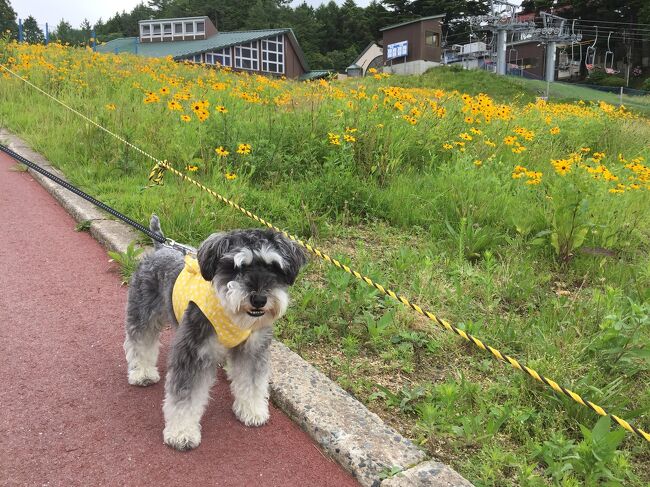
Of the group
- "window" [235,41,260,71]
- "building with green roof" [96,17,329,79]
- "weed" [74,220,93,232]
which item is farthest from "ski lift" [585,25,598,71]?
"weed" [74,220,93,232]

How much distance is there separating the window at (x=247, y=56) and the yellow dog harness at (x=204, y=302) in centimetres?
4221

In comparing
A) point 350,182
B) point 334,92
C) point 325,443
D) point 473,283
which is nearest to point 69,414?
point 325,443

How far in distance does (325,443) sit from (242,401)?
526 millimetres

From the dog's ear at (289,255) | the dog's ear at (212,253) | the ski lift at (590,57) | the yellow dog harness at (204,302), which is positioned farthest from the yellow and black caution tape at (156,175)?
the ski lift at (590,57)

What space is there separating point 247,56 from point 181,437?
1739 inches

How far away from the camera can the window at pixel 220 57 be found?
39.4 metres

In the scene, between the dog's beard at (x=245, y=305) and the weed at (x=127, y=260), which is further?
the weed at (x=127, y=260)

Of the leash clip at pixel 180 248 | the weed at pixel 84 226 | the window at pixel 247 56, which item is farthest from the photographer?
the window at pixel 247 56

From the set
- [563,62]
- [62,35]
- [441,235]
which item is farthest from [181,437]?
[563,62]

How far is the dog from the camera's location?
2.25 metres

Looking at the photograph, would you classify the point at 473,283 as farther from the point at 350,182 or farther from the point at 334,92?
the point at 334,92

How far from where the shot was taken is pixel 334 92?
822 cm

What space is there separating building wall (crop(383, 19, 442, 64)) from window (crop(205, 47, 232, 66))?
1650cm

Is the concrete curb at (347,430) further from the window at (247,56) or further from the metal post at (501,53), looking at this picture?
the metal post at (501,53)
